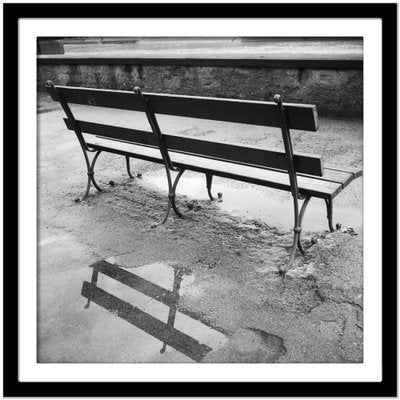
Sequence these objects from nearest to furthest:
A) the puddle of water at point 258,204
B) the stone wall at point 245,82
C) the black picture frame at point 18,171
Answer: the black picture frame at point 18,171, the puddle of water at point 258,204, the stone wall at point 245,82

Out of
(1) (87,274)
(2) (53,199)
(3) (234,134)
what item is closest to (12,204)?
(1) (87,274)

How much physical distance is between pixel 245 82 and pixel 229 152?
3.90 meters

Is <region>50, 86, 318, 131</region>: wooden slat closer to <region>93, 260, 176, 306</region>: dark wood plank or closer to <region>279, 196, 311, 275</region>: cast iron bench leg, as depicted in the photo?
<region>279, 196, 311, 275</region>: cast iron bench leg

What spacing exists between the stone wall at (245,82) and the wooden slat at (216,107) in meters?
3.49

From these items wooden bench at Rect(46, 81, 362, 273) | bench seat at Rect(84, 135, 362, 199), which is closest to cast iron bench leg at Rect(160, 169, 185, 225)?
wooden bench at Rect(46, 81, 362, 273)

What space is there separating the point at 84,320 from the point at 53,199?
6.74 feet

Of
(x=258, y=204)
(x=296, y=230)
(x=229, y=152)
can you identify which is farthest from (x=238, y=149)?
(x=258, y=204)

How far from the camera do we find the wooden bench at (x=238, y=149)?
268 cm

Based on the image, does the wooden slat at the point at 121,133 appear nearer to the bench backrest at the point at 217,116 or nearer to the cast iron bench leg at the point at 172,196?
the bench backrest at the point at 217,116

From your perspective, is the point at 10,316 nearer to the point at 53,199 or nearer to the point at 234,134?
the point at 53,199

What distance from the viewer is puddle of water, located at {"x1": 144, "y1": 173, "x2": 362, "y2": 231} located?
3.63 meters

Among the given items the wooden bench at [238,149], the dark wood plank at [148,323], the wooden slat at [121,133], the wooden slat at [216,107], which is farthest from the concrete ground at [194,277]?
the wooden slat at [216,107]

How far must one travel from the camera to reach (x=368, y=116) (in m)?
2.48

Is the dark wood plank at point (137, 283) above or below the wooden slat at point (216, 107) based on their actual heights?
below
